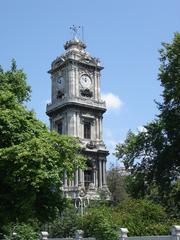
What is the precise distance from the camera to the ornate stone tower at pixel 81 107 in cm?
6169

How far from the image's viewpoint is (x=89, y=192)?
59.5 m

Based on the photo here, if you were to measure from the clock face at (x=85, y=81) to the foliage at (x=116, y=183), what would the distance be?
39.2 feet

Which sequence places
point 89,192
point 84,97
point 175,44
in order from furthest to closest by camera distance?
point 84,97 < point 89,192 < point 175,44

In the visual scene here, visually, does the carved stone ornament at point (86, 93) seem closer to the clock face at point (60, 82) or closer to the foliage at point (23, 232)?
the clock face at point (60, 82)

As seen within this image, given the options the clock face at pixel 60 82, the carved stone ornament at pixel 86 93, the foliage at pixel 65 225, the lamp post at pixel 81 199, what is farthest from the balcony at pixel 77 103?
the foliage at pixel 65 225

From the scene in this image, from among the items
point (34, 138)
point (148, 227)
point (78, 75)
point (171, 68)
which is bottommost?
point (148, 227)

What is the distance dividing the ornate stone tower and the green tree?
34.5 metres

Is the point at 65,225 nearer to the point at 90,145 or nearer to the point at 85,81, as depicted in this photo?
the point at 90,145

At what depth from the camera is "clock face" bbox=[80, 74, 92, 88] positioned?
64.1 m

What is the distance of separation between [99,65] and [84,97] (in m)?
5.46

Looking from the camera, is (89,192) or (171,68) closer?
(171,68)

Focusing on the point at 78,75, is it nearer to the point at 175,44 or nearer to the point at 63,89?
the point at 63,89

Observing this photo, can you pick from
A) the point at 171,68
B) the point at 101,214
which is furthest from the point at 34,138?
the point at 101,214

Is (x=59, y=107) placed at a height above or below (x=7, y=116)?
above
